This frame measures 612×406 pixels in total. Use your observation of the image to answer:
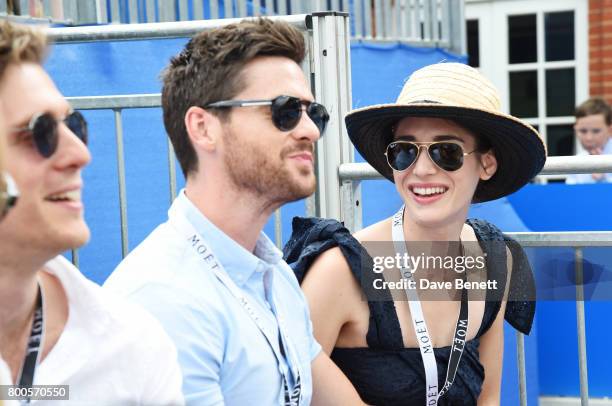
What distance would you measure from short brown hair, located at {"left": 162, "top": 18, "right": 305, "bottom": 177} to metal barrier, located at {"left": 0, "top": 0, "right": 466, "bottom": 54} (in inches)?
101

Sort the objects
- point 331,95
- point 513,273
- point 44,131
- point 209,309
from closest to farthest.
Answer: point 44,131 < point 209,309 < point 513,273 < point 331,95

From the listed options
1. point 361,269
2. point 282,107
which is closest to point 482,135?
point 361,269

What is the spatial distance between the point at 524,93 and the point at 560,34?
0.73 metres

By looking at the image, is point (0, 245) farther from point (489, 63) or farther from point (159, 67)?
point (489, 63)

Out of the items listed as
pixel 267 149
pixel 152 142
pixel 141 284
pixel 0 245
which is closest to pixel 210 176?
pixel 267 149

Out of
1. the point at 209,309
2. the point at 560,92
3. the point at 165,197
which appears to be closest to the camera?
the point at 209,309

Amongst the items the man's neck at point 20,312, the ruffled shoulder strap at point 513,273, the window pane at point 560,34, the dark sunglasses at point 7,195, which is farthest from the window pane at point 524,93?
the dark sunglasses at point 7,195

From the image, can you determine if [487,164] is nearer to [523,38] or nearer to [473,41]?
[523,38]

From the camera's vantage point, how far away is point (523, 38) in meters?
10.7

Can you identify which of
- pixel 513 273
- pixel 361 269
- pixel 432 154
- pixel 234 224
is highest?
pixel 432 154

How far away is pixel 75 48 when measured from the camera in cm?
420

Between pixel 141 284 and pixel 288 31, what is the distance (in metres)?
0.77

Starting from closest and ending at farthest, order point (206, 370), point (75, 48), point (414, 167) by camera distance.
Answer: point (206, 370), point (414, 167), point (75, 48)

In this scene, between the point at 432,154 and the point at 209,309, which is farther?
the point at 432,154
